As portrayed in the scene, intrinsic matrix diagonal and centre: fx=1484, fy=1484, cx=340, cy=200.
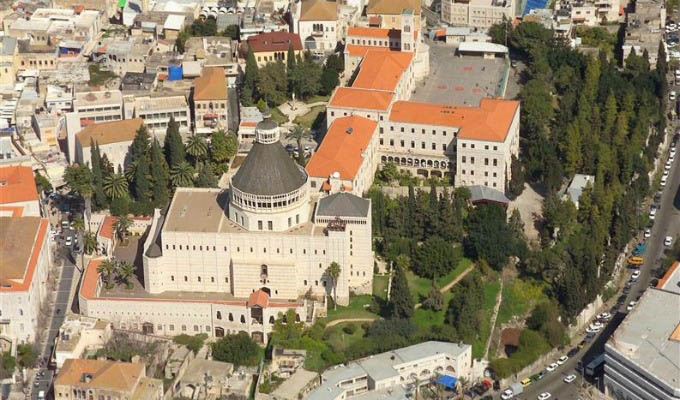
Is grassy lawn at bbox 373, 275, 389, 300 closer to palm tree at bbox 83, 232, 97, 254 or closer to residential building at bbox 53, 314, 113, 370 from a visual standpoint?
residential building at bbox 53, 314, 113, 370

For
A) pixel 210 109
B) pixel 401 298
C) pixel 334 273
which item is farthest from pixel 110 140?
pixel 401 298

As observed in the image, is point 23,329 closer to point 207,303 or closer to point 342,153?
point 207,303

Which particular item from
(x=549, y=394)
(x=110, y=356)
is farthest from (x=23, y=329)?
(x=549, y=394)

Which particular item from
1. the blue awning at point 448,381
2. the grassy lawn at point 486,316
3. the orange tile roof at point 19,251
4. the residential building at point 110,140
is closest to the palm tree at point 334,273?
the blue awning at point 448,381

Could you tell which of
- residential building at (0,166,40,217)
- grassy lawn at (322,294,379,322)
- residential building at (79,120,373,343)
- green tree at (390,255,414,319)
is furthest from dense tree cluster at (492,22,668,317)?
residential building at (0,166,40,217)

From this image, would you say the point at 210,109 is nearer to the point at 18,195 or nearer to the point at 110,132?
the point at 110,132

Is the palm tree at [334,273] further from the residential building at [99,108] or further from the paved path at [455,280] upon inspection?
the residential building at [99,108]
